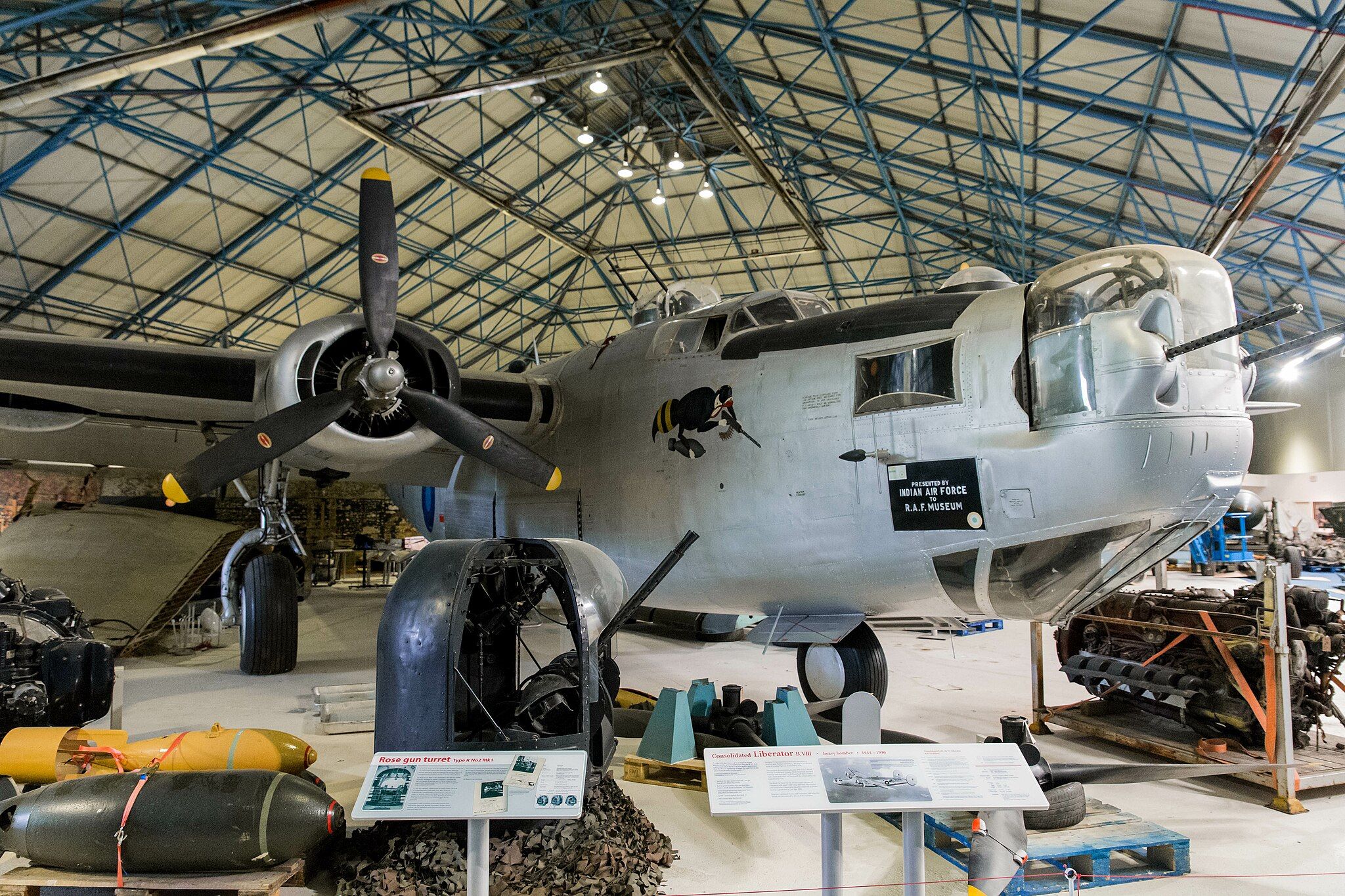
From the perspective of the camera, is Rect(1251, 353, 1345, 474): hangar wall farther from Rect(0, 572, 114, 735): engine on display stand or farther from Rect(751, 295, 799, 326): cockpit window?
Rect(0, 572, 114, 735): engine on display stand

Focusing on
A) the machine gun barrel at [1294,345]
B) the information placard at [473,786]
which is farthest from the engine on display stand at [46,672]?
the machine gun barrel at [1294,345]

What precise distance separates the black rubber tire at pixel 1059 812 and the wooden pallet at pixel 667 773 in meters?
2.29

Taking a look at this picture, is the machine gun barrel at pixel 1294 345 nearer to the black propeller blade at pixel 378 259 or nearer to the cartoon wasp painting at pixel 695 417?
the cartoon wasp painting at pixel 695 417

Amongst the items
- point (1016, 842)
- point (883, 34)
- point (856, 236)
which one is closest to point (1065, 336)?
point (1016, 842)

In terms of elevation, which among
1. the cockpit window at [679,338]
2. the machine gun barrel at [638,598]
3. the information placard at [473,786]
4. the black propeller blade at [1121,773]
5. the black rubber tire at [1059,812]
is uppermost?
the cockpit window at [679,338]

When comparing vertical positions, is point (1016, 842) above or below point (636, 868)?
above

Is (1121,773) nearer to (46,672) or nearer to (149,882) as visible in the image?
(149,882)

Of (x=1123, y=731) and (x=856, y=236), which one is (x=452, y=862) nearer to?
(x=1123, y=731)

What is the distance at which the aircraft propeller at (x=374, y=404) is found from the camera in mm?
6781

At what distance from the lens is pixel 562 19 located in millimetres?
17547

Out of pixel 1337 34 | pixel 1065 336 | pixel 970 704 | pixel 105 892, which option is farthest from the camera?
pixel 1337 34

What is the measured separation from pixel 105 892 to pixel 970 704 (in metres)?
7.55

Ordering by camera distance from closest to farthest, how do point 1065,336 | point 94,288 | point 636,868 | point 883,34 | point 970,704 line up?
point 636,868 < point 1065,336 < point 970,704 < point 883,34 < point 94,288

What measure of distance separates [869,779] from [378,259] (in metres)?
5.98
